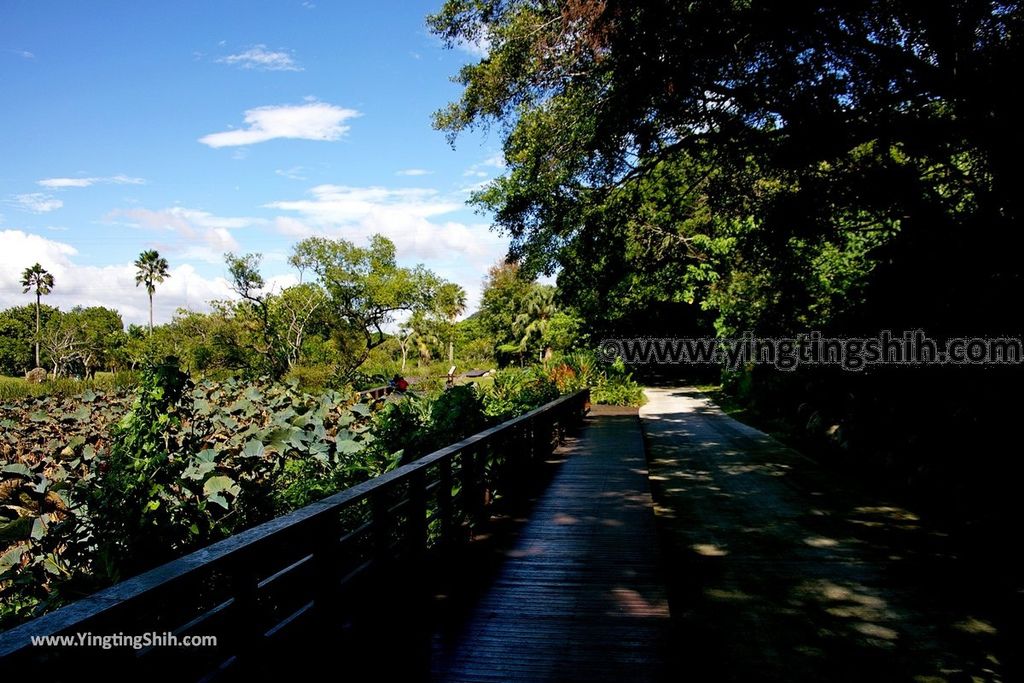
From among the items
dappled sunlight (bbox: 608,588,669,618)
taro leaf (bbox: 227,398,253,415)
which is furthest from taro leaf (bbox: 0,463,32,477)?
A: dappled sunlight (bbox: 608,588,669,618)

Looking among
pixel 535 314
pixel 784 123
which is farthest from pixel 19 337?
pixel 784 123

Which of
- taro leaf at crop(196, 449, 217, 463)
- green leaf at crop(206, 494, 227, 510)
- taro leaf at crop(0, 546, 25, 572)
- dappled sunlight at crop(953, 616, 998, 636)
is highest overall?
taro leaf at crop(196, 449, 217, 463)

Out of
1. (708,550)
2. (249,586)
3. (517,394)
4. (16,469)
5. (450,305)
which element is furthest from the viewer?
(450,305)

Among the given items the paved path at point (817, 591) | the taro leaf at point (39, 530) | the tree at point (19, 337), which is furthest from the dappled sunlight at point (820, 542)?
the tree at point (19, 337)

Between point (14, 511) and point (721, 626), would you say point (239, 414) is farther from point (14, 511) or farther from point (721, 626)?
point (721, 626)

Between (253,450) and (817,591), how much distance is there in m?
6.75

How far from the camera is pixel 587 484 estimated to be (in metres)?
8.88

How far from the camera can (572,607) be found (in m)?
4.46

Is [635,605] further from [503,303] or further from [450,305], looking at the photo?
[450,305]

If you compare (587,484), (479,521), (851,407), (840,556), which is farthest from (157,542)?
(851,407)

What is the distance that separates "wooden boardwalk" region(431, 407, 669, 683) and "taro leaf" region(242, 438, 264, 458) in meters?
3.68

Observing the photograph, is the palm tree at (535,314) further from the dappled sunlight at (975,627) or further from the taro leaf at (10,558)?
the taro leaf at (10,558)

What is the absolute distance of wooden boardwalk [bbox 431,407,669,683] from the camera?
11.8 ft

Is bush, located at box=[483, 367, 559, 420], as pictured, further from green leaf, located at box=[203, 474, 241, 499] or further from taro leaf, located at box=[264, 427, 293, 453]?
green leaf, located at box=[203, 474, 241, 499]
